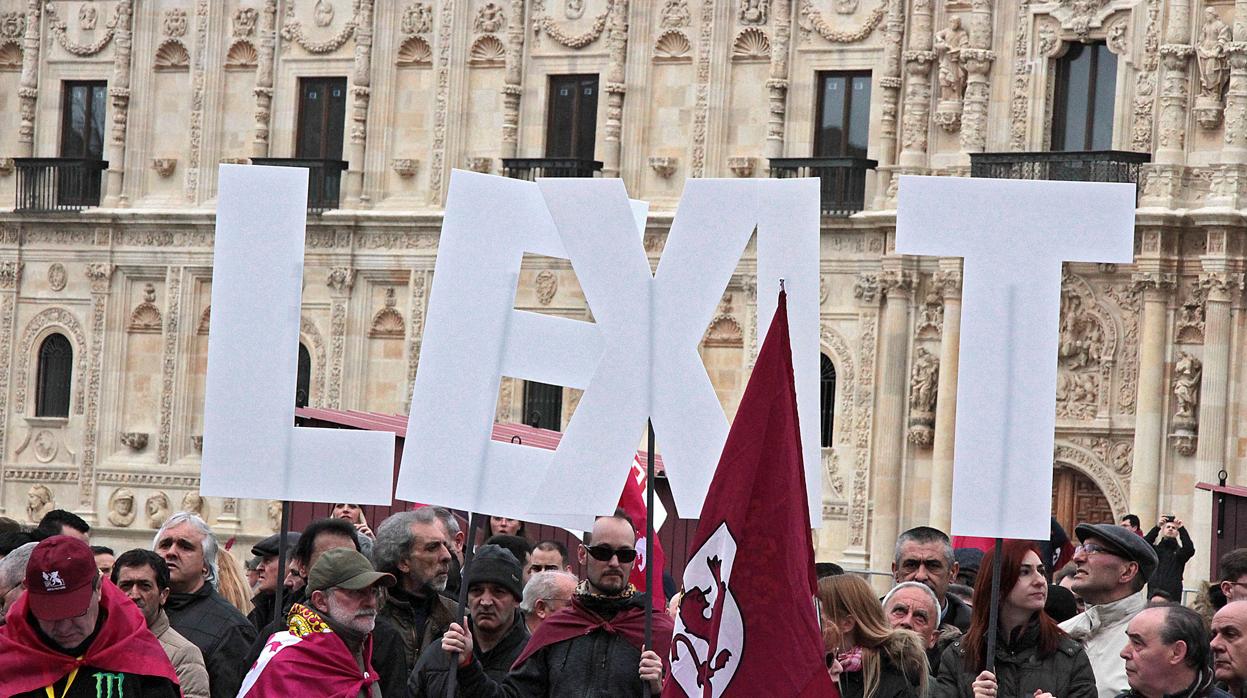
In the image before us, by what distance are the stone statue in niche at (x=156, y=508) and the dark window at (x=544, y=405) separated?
545cm

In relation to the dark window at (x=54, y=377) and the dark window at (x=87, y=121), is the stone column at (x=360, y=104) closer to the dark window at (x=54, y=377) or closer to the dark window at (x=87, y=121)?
the dark window at (x=87, y=121)

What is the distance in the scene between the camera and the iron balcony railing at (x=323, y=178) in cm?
3472

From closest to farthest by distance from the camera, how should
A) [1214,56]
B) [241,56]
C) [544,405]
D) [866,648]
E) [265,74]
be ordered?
[866,648], [1214,56], [544,405], [265,74], [241,56]

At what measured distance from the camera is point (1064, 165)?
29.5m

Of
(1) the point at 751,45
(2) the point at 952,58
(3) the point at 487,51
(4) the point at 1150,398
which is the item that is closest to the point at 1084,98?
(2) the point at 952,58

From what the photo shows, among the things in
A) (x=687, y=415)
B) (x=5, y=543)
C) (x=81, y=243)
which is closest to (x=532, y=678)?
(x=687, y=415)

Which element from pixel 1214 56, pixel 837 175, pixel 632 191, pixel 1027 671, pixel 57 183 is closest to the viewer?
pixel 1027 671

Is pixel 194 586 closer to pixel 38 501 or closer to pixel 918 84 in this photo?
pixel 918 84

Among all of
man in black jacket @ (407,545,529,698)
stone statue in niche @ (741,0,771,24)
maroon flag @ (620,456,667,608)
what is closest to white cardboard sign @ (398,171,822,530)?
man in black jacket @ (407,545,529,698)

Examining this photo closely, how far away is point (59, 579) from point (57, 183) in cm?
2955

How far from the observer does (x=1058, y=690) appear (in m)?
9.23

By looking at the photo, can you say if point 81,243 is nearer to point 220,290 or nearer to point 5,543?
point 5,543

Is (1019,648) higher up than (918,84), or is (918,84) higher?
(918,84)

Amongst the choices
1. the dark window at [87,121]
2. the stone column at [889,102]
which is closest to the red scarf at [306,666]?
the stone column at [889,102]
